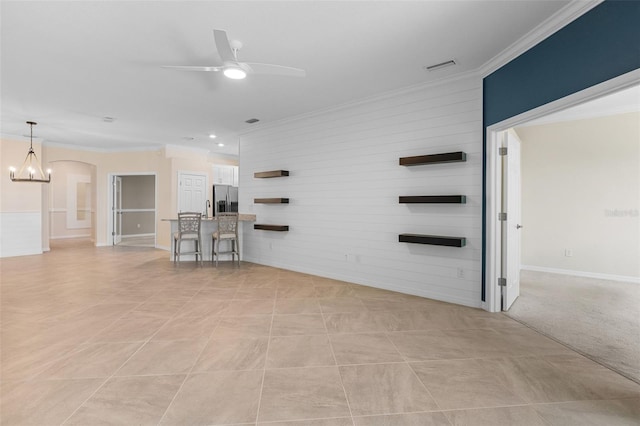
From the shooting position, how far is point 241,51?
3.37 meters

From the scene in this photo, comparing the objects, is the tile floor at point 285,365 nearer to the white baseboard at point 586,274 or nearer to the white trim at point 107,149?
the white baseboard at point 586,274

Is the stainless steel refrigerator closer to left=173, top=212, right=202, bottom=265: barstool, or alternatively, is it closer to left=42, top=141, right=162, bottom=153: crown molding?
left=42, top=141, right=162, bottom=153: crown molding

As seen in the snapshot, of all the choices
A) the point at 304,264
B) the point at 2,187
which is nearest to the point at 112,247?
the point at 2,187

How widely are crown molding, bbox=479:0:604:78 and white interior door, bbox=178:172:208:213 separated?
7.53m

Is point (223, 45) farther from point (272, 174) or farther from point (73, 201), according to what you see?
point (73, 201)

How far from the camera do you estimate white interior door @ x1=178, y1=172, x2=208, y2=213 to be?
28.0ft

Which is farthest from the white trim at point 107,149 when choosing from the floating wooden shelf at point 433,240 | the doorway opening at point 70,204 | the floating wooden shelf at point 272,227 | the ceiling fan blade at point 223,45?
the floating wooden shelf at point 433,240

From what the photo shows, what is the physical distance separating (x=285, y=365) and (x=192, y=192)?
7404mm

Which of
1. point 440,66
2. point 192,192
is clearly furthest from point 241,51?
point 192,192

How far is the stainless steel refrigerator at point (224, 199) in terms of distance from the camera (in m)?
9.33

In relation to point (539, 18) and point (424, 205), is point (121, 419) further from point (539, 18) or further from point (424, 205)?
point (539, 18)

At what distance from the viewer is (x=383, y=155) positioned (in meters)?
4.64

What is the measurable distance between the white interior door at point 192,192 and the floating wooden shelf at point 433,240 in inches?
257

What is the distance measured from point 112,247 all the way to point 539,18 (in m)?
10.2
